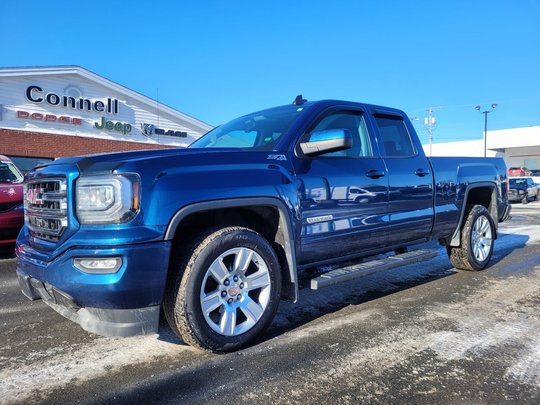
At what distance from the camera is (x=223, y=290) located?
3037 millimetres

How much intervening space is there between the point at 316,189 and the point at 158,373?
1.83 meters

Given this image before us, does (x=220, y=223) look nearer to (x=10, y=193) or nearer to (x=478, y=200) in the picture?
(x=478, y=200)

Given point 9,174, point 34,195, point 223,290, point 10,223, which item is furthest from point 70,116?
point 223,290

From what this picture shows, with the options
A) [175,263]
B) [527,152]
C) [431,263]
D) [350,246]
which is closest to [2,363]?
[175,263]

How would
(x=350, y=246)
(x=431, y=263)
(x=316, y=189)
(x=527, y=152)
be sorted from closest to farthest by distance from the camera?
(x=316, y=189)
(x=350, y=246)
(x=431, y=263)
(x=527, y=152)

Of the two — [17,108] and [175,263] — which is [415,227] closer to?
[175,263]

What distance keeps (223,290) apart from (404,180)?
2432mm

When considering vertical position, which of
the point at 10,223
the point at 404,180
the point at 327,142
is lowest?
the point at 10,223

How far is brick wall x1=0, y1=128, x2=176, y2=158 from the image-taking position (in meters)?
17.5

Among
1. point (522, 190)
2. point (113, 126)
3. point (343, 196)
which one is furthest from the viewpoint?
point (522, 190)

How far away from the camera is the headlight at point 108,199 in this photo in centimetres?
263

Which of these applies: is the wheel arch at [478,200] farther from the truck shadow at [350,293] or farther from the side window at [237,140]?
the side window at [237,140]

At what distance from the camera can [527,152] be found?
169ft

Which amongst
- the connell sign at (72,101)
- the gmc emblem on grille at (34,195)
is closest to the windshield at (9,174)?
the gmc emblem on grille at (34,195)
